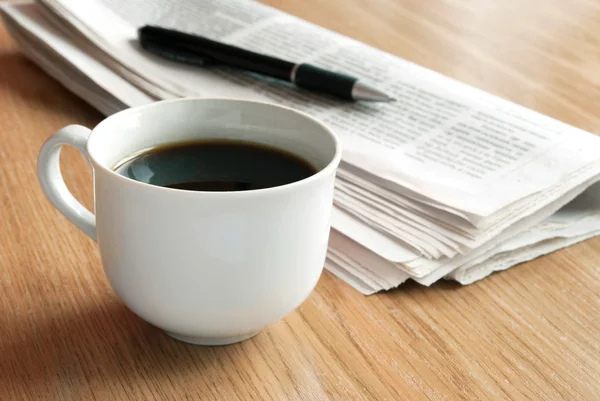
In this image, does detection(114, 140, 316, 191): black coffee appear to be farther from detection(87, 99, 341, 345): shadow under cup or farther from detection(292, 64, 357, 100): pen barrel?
detection(292, 64, 357, 100): pen barrel

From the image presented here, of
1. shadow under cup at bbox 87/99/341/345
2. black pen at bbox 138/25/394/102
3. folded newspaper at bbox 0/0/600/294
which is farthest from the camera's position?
black pen at bbox 138/25/394/102

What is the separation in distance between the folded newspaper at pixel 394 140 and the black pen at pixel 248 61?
0.01 meters

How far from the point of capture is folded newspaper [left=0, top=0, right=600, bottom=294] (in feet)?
1.55

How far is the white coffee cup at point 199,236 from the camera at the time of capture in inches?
12.6

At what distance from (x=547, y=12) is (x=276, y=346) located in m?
0.90

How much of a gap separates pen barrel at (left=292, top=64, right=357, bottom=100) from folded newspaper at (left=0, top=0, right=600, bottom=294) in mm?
11

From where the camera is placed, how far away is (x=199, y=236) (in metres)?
0.32

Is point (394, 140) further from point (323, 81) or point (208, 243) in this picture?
point (208, 243)

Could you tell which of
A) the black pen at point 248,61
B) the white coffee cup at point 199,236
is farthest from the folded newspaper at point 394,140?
the white coffee cup at point 199,236

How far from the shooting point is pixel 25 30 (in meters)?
0.77

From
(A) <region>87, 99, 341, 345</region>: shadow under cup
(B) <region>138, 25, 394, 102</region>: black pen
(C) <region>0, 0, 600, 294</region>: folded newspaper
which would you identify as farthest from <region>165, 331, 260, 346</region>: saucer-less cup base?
(B) <region>138, 25, 394, 102</region>: black pen

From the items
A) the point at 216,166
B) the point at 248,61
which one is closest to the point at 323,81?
the point at 248,61

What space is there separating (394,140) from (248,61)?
194 mm

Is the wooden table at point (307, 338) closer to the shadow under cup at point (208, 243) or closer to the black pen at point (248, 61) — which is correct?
the shadow under cup at point (208, 243)
